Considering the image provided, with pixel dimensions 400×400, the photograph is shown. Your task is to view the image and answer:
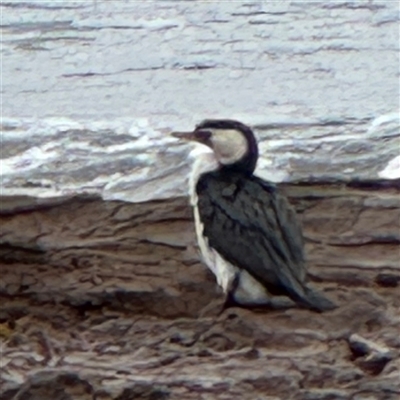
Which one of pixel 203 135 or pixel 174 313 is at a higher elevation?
pixel 203 135

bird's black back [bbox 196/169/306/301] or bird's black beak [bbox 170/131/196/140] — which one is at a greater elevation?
bird's black beak [bbox 170/131/196/140]

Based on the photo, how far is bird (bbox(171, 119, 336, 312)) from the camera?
196 centimetres

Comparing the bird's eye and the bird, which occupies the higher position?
the bird's eye

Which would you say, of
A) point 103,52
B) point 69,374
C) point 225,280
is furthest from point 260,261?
point 103,52

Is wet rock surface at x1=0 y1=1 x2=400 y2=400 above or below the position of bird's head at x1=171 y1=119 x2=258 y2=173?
below

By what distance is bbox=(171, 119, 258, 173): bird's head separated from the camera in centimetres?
198

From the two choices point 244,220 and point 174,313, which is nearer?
point 244,220

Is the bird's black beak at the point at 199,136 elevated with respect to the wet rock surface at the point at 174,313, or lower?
elevated

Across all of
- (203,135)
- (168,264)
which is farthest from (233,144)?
(168,264)

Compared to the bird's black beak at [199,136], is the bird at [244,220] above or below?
below

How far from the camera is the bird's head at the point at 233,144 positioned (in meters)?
1.98

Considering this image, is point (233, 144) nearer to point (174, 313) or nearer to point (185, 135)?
point (185, 135)

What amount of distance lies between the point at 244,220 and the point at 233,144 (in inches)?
3.0

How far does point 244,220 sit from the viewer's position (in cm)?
197
